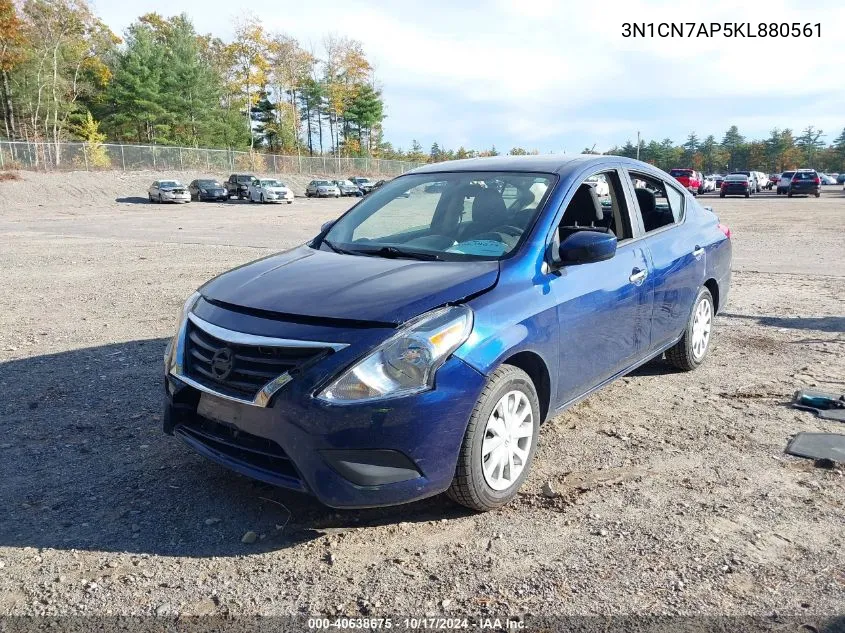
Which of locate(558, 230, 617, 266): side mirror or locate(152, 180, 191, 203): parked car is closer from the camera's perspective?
locate(558, 230, 617, 266): side mirror

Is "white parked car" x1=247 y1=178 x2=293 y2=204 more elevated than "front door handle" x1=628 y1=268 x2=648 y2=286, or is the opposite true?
"white parked car" x1=247 y1=178 x2=293 y2=204

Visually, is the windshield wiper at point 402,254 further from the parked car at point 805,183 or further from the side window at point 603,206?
the parked car at point 805,183

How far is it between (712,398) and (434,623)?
336cm

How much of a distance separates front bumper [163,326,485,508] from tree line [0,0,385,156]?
2164 inches

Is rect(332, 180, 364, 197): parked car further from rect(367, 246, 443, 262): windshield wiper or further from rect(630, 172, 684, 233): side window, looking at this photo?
rect(367, 246, 443, 262): windshield wiper

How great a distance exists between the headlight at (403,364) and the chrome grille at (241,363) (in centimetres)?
19

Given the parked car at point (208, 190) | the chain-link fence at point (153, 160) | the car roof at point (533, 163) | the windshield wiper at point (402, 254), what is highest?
the chain-link fence at point (153, 160)

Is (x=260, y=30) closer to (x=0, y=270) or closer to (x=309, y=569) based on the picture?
(x=0, y=270)

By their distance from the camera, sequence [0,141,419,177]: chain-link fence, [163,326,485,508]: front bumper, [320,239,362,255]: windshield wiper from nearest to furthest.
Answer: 1. [163,326,485,508]: front bumper
2. [320,239,362,255]: windshield wiper
3. [0,141,419,177]: chain-link fence

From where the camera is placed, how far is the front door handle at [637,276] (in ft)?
14.4

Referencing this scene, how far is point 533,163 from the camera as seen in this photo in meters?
4.61

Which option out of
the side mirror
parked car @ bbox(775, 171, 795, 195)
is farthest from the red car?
the side mirror

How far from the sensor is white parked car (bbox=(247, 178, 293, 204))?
4478 cm

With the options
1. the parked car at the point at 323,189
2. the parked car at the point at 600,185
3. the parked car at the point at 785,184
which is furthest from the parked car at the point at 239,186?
the parked car at the point at 600,185
